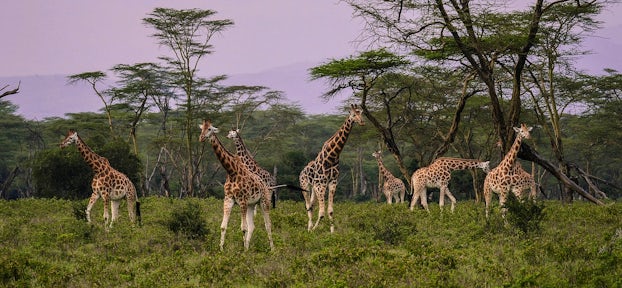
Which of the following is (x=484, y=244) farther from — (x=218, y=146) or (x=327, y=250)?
(x=218, y=146)

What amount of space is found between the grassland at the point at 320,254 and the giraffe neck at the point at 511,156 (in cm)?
150

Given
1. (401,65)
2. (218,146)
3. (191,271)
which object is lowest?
(191,271)

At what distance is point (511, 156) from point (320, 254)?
7.24m

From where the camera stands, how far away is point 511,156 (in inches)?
638

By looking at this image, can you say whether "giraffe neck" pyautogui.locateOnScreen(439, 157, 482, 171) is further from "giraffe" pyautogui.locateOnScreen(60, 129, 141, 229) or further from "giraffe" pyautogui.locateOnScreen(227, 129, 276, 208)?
"giraffe" pyautogui.locateOnScreen(60, 129, 141, 229)

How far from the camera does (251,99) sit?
4059 centimetres

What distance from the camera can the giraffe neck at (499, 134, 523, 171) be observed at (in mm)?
16125

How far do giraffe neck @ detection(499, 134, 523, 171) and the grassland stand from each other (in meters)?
1.50

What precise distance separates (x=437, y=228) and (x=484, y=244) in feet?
9.05

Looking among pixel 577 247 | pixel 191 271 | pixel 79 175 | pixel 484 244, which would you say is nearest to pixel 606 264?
pixel 577 247

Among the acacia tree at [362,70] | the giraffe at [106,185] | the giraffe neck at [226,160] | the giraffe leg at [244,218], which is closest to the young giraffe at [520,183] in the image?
the acacia tree at [362,70]

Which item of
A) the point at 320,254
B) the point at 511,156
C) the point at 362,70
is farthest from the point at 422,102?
the point at 320,254

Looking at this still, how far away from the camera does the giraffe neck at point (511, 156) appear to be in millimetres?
16125

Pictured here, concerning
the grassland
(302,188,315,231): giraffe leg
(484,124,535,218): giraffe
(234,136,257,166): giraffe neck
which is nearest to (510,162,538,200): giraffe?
(484,124,535,218): giraffe
